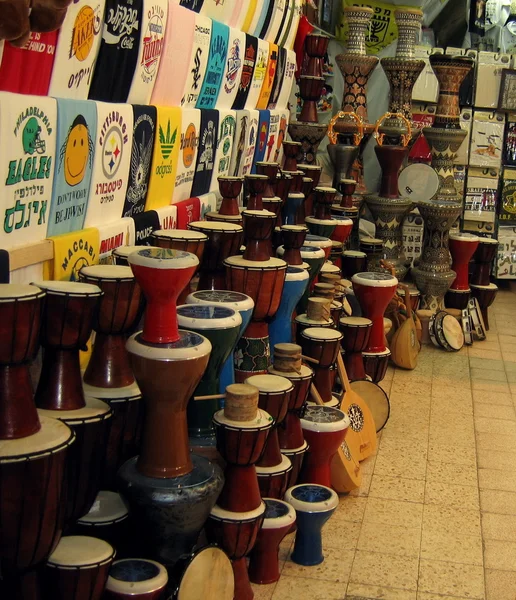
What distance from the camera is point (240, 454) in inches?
84.3

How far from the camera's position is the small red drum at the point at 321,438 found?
9.33ft

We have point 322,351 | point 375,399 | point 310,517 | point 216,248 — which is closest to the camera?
point 310,517

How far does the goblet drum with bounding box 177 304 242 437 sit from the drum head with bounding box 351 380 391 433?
149 cm

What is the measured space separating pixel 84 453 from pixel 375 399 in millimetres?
2195

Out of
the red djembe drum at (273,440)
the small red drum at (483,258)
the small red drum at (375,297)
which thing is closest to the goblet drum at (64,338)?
the red djembe drum at (273,440)

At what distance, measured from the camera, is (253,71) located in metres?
3.95

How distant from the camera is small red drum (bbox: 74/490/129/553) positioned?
75.1 inches

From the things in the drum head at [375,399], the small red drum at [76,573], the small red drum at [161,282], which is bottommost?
the drum head at [375,399]

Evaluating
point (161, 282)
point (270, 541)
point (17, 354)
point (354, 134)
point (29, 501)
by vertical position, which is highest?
point (354, 134)

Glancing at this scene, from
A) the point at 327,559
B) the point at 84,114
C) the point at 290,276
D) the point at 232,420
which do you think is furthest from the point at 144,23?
the point at 327,559

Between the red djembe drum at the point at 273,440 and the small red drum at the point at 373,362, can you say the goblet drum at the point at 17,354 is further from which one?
the small red drum at the point at 373,362

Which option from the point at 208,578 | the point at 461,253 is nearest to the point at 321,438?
the point at 208,578

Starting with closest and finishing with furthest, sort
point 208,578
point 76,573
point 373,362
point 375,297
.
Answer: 1. point 76,573
2. point 208,578
3. point 375,297
4. point 373,362

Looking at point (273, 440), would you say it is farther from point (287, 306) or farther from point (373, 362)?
point (373, 362)
